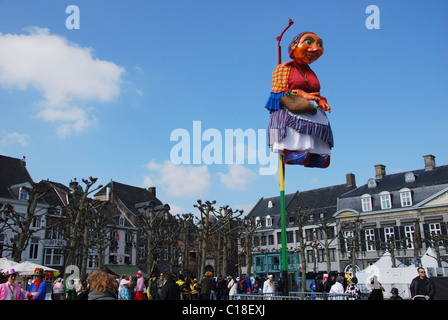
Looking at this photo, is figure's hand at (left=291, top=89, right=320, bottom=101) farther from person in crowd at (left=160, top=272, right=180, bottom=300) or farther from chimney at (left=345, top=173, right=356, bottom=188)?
chimney at (left=345, top=173, right=356, bottom=188)

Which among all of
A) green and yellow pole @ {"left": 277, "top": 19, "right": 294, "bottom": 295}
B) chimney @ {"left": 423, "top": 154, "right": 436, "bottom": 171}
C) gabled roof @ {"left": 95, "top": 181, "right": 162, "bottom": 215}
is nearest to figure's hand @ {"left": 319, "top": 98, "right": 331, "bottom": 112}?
green and yellow pole @ {"left": 277, "top": 19, "right": 294, "bottom": 295}

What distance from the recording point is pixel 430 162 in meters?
47.0

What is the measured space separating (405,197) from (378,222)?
4.11 meters

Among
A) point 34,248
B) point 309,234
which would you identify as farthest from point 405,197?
point 34,248

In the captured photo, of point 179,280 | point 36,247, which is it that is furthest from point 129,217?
point 179,280

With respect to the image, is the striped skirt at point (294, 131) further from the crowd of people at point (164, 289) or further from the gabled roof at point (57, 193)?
the gabled roof at point (57, 193)

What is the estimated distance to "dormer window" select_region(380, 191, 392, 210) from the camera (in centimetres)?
4655

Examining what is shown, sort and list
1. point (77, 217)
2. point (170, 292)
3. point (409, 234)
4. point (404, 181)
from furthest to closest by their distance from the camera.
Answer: point (404, 181)
point (409, 234)
point (77, 217)
point (170, 292)

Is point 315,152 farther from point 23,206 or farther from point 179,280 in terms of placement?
point 23,206

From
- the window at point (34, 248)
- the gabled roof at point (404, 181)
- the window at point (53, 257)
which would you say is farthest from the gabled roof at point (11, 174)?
the gabled roof at point (404, 181)

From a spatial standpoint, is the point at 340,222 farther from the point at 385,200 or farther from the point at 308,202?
the point at 308,202

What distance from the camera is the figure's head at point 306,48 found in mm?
12016
